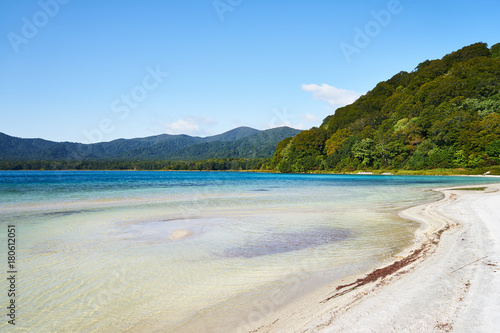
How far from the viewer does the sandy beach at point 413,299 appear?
3.36 meters

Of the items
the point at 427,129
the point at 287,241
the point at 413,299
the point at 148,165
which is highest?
the point at 427,129

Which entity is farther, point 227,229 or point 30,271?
point 227,229

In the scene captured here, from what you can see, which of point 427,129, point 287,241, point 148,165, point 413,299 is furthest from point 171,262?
point 148,165

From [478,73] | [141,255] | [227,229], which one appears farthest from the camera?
[478,73]

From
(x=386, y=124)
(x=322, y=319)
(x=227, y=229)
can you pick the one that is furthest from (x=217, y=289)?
(x=386, y=124)

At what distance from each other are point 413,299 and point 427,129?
249ft

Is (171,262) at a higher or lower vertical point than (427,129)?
lower

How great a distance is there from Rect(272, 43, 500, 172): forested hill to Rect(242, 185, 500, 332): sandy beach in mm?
61512

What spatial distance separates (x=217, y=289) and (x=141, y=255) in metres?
3.18

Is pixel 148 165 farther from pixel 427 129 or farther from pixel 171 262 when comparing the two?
pixel 171 262

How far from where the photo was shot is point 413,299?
4.00 m

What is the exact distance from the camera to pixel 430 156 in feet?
203

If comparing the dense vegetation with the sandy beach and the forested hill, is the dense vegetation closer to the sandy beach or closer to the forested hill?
the forested hill

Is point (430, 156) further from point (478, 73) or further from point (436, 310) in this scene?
point (436, 310)
